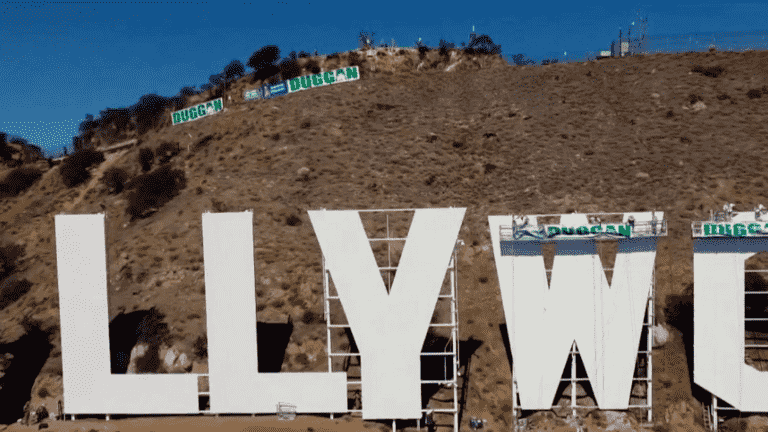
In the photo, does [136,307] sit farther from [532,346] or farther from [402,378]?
[532,346]

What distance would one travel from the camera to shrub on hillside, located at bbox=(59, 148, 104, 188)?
46781 mm

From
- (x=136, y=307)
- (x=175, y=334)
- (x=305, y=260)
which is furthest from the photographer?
(x=305, y=260)

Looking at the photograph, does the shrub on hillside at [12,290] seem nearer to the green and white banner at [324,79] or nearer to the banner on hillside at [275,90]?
the banner on hillside at [275,90]

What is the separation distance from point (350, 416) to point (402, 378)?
10.1 feet

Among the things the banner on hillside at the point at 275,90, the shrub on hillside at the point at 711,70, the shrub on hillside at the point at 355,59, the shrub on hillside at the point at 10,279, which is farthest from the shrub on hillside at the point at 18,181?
the shrub on hillside at the point at 711,70

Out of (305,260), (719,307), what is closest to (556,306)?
(719,307)

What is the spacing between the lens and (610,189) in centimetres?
3609

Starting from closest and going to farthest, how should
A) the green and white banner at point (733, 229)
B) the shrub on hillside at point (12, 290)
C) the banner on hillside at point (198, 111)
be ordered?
the green and white banner at point (733, 229) → the shrub on hillside at point (12, 290) → the banner on hillside at point (198, 111)

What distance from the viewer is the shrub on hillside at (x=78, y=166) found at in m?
46.8

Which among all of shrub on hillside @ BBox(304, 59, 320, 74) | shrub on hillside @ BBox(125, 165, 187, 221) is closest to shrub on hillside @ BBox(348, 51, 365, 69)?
shrub on hillside @ BBox(304, 59, 320, 74)

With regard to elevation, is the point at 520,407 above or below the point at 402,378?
below

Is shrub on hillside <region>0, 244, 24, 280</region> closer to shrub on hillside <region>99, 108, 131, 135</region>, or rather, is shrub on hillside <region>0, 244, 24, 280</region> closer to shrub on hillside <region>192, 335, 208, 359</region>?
shrub on hillside <region>192, 335, 208, 359</region>

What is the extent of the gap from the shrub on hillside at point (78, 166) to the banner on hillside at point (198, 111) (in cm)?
810

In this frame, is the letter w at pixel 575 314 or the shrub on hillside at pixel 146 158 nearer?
the letter w at pixel 575 314
